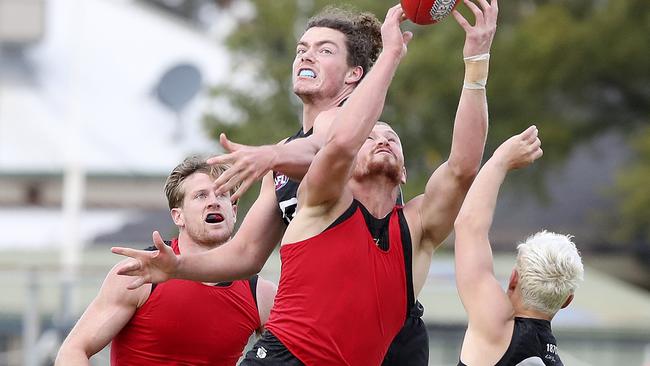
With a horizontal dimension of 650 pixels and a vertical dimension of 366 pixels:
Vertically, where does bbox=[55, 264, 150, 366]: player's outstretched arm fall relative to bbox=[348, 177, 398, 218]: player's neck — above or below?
below

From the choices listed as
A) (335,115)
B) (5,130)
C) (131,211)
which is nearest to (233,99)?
(131,211)

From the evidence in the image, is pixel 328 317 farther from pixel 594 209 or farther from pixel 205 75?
pixel 594 209

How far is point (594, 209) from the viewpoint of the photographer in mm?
31938

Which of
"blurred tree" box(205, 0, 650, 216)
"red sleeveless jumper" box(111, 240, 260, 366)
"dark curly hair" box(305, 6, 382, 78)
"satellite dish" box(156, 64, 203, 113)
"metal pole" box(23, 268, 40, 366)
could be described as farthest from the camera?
"satellite dish" box(156, 64, 203, 113)

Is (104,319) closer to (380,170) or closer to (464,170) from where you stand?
(380,170)

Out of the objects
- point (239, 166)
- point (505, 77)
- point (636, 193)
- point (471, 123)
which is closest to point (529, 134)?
point (471, 123)

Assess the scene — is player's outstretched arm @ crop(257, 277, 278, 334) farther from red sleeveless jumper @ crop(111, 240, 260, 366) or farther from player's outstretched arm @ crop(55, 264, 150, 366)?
player's outstretched arm @ crop(55, 264, 150, 366)

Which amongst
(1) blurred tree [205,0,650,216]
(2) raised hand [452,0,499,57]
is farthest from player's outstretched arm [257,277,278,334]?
(1) blurred tree [205,0,650,216]

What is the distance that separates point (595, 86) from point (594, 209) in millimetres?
6546

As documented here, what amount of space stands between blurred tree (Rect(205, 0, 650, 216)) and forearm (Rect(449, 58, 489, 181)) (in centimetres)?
1377

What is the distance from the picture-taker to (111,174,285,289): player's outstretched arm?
16.9ft

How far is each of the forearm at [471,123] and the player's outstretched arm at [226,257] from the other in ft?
2.71

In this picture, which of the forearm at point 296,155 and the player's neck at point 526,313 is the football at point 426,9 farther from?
the player's neck at point 526,313

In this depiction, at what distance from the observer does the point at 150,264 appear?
5.18m
